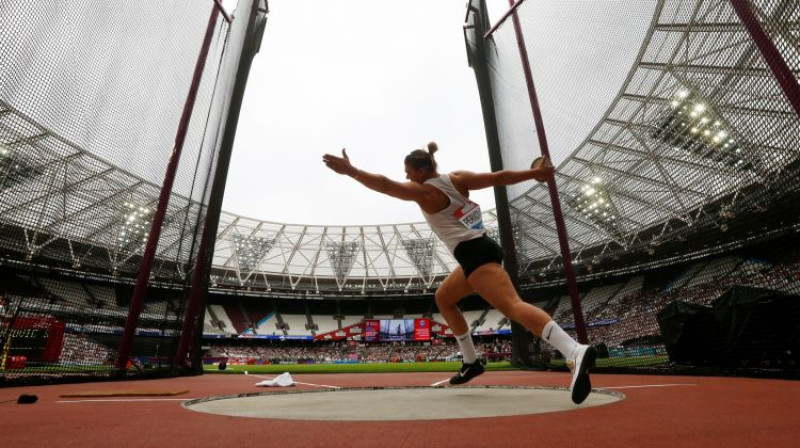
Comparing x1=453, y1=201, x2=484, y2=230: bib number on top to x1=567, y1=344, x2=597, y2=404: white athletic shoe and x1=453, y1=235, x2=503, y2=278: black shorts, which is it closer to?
x1=453, y1=235, x2=503, y2=278: black shorts

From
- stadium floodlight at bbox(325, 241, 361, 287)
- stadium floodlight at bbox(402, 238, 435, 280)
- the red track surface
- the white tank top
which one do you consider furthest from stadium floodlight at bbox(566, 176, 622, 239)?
stadium floodlight at bbox(325, 241, 361, 287)

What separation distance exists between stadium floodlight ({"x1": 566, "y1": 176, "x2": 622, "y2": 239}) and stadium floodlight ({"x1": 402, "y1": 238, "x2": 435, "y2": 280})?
19.9 meters

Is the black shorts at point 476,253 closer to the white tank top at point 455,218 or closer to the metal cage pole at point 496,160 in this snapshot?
the white tank top at point 455,218

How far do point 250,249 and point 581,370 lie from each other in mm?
35541

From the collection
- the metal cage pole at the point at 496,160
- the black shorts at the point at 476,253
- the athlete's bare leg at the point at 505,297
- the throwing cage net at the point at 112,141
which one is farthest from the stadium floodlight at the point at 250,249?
the athlete's bare leg at the point at 505,297

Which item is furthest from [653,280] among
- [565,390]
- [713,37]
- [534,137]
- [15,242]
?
[15,242]

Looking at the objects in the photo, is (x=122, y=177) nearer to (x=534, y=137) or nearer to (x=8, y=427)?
(x=8, y=427)

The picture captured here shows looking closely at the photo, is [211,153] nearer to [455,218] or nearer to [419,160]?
[419,160]

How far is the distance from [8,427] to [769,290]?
6594 mm

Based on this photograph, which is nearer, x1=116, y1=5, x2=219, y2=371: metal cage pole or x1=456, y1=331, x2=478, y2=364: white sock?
x1=456, y1=331, x2=478, y2=364: white sock

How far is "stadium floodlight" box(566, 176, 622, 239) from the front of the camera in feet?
37.6

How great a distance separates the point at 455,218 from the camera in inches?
102

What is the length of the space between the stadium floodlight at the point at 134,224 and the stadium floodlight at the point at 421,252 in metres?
27.1

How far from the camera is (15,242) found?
19.4ft
